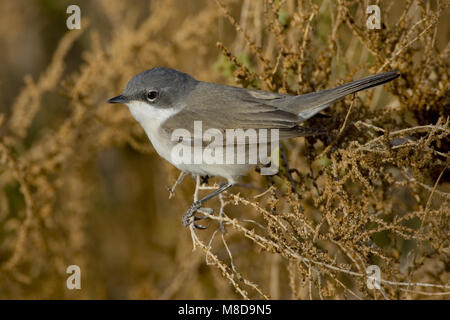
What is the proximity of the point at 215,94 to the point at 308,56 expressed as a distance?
2.39 ft

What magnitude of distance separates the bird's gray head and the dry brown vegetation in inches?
15.2

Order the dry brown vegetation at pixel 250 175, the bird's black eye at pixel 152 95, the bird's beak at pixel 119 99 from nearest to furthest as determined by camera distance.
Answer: the dry brown vegetation at pixel 250 175, the bird's beak at pixel 119 99, the bird's black eye at pixel 152 95

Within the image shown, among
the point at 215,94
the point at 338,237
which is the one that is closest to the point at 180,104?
the point at 215,94

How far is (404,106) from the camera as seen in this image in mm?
2777

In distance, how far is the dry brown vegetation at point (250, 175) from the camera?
230 centimetres

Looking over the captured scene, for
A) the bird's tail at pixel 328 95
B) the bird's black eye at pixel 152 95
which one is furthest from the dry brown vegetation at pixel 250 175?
the bird's black eye at pixel 152 95

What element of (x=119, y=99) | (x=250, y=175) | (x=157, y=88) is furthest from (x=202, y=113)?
(x=250, y=175)

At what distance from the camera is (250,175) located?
3.80 m

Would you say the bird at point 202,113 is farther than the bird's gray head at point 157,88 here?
No

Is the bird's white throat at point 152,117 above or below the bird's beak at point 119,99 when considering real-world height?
below

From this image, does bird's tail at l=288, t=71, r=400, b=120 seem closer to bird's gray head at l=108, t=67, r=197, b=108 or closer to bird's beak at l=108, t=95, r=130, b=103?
bird's gray head at l=108, t=67, r=197, b=108

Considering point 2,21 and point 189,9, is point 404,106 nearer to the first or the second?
point 189,9
